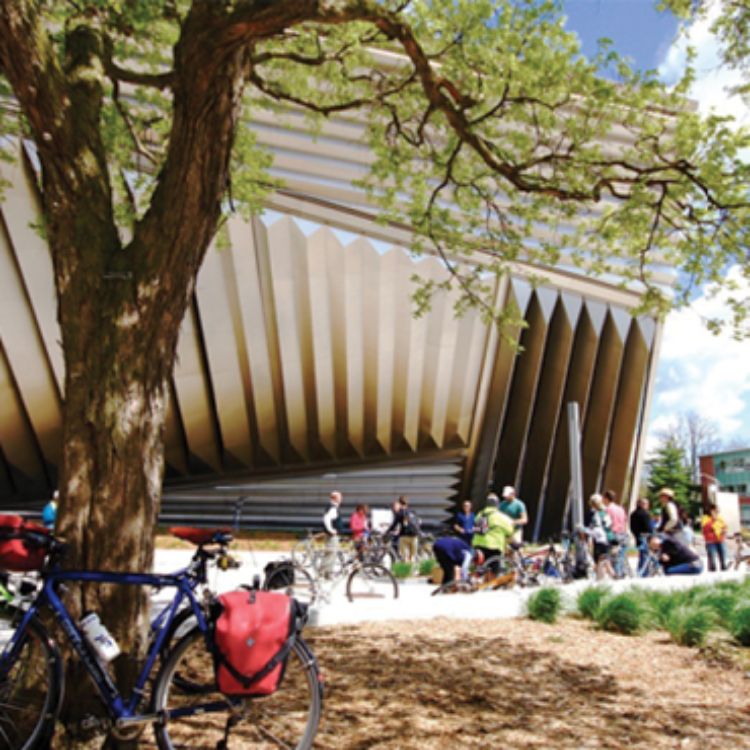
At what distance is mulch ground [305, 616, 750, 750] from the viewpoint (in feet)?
11.3

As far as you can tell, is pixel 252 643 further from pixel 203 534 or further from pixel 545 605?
pixel 545 605

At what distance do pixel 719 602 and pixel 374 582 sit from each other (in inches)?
164

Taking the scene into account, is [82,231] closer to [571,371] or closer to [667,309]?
[667,309]

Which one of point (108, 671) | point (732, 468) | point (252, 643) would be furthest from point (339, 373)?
point (732, 468)

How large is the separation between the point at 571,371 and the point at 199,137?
2067cm

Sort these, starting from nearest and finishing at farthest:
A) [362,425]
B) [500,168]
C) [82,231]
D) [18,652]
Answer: [18,652], [82,231], [500,168], [362,425]

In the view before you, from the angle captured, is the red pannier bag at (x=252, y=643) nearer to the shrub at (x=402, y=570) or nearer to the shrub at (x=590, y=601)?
the shrub at (x=590, y=601)

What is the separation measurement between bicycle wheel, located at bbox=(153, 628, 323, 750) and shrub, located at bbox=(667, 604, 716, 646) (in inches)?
149

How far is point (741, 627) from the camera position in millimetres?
5555

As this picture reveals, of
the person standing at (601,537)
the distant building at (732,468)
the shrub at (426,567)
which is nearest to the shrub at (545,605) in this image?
the person standing at (601,537)

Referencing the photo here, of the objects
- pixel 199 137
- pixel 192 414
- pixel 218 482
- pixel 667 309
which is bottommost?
pixel 218 482

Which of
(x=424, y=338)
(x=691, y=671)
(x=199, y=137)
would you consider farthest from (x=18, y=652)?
(x=424, y=338)

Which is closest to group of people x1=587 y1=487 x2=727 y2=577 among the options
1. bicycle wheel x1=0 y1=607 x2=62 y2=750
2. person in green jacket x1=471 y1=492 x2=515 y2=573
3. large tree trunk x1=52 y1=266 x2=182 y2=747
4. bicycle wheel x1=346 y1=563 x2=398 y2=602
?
person in green jacket x1=471 y1=492 x2=515 y2=573

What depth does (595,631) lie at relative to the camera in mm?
6129
